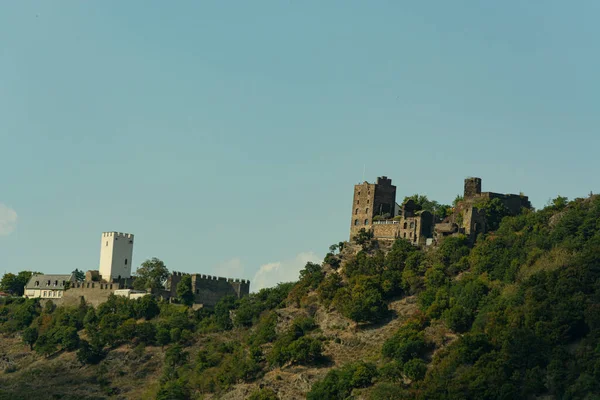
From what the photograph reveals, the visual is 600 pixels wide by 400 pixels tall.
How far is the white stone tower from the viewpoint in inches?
4360

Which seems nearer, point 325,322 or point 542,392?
point 542,392

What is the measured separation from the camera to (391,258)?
93750mm

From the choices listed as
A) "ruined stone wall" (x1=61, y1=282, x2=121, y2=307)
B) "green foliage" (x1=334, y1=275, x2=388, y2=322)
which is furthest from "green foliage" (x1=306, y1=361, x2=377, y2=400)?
"ruined stone wall" (x1=61, y1=282, x2=121, y2=307)

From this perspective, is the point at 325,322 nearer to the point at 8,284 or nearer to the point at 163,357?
the point at 163,357

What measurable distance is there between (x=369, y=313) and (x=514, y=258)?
1132 centimetres

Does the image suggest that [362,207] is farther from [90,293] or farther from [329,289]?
[90,293]

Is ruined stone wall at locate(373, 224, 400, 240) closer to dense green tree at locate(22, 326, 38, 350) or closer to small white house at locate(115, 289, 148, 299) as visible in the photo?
small white house at locate(115, 289, 148, 299)

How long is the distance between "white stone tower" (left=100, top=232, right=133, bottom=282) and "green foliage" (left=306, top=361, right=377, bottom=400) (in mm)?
35067

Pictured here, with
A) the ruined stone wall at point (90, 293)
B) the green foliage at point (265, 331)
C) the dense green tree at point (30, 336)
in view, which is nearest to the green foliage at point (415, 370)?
the green foliage at point (265, 331)

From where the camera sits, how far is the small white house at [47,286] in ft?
377

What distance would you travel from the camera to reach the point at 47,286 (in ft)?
381

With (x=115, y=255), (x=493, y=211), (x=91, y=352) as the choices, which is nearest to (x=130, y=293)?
(x=115, y=255)

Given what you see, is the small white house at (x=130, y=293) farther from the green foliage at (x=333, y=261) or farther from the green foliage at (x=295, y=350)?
the green foliage at (x=295, y=350)

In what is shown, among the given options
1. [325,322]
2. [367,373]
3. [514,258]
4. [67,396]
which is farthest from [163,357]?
[514,258]
